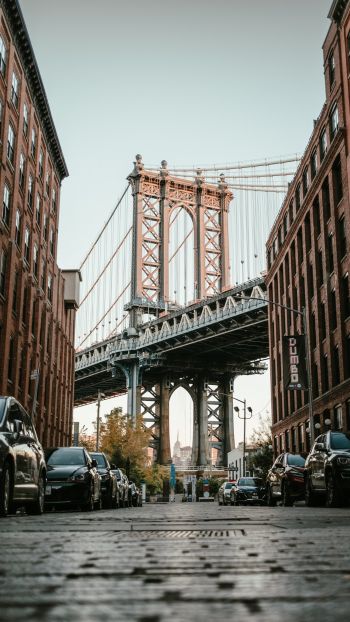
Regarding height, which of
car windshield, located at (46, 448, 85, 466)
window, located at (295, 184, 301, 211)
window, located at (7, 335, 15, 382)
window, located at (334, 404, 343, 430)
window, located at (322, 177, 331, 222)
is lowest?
car windshield, located at (46, 448, 85, 466)

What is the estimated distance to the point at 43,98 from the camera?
150 ft

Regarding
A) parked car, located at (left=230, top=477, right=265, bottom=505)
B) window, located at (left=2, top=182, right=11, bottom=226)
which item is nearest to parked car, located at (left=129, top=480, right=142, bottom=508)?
parked car, located at (left=230, top=477, right=265, bottom=505)

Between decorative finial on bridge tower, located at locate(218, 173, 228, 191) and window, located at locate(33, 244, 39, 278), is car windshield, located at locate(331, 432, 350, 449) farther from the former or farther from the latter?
decorative finial on bridge tower, located at locate(218, 173, 228, 191)

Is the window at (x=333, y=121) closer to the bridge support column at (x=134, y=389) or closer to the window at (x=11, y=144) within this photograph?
the window at (x=11, y=144)

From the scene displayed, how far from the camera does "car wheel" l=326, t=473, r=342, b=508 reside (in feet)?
59.8

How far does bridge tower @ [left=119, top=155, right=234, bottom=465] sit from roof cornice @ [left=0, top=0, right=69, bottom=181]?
3600cm

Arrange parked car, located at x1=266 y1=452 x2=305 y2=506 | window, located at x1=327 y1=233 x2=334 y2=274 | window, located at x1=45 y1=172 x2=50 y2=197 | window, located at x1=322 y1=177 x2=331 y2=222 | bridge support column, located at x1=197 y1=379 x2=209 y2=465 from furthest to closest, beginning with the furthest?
1. bridge support column, located at x1=197 y1=379 x2=209 y2=465
2. window, located at x1=45 y1=172 x2=50 y2=197
3. window, located at x1=322 y1=177 x2=331 y2=222
4. window, located at x1=327 y1=233 x2=334 y2=274
5. parked car, located at x1=266 y1=452 x2=305 y2=506

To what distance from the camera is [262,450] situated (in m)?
62.3

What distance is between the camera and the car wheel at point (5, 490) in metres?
10.8

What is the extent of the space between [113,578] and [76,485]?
1390cm

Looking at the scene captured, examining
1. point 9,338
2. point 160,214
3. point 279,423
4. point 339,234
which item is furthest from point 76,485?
point 160,214

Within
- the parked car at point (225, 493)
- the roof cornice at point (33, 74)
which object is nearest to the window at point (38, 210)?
the roof cornice at point (33, 74)

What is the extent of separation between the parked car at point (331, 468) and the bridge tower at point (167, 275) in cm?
6696

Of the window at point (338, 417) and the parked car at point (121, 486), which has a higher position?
the window at point (338, 417)
